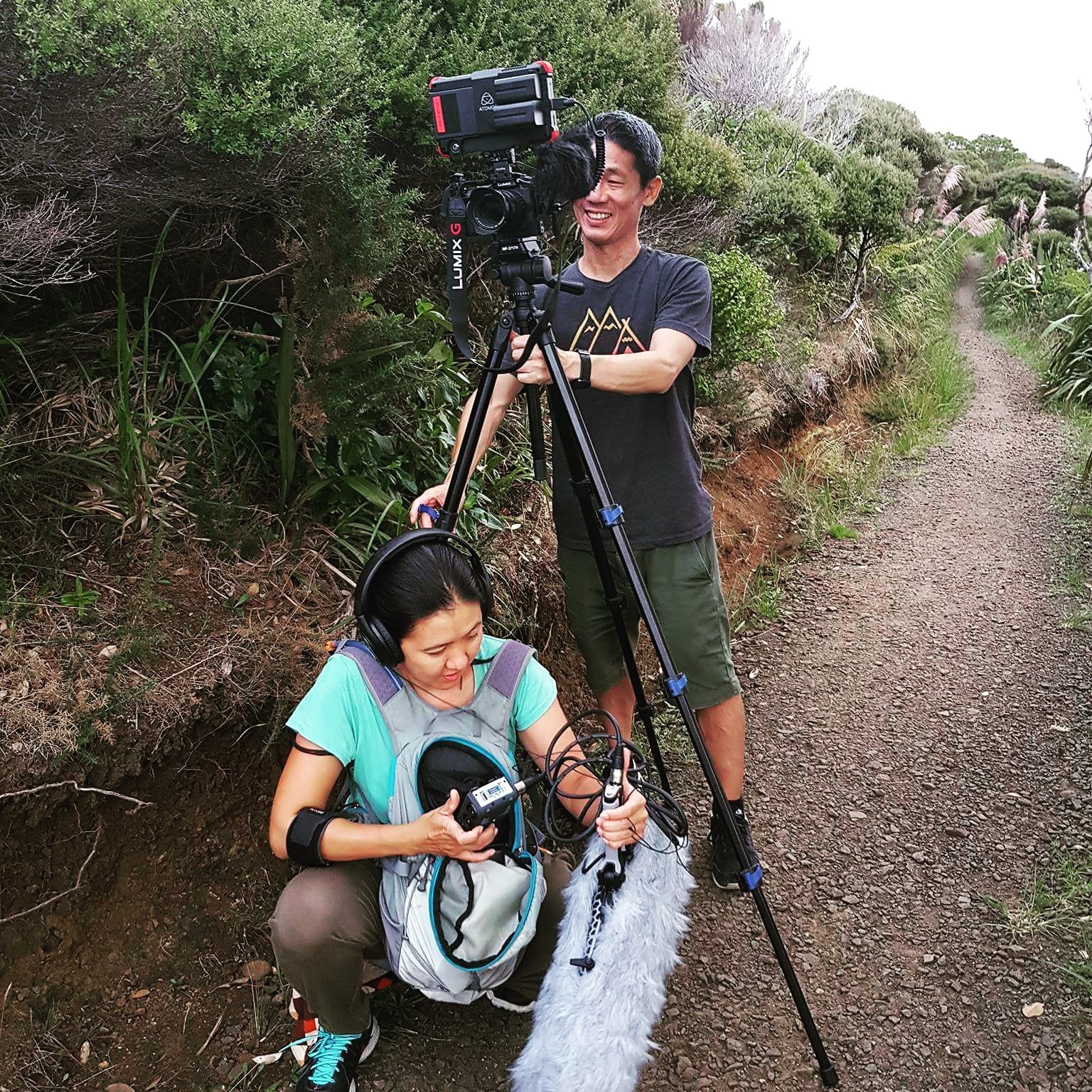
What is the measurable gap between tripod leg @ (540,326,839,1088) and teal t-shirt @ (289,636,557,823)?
1.31 ft

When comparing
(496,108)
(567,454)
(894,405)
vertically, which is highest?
(496,108)

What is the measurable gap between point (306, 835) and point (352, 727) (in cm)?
24

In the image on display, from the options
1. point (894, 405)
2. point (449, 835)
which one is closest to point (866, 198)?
point (894, 405)

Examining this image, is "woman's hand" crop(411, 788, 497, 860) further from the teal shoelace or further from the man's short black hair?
the man's short black hair

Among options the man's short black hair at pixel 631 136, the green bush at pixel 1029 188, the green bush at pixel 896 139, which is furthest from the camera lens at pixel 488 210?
the green bush at pixel 1029 188

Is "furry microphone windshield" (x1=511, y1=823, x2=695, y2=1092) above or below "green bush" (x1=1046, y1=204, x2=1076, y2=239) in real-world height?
above

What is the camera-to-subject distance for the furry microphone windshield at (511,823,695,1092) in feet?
5.59

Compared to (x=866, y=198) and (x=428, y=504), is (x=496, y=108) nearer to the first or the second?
(x=428, y=504)

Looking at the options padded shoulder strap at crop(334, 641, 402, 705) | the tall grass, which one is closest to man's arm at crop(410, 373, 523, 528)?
padded shoulder strap at crop(334, 641, 402, 705)

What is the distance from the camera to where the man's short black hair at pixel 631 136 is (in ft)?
7.36

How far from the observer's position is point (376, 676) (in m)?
1.97

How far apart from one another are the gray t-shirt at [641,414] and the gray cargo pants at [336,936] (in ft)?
3.27

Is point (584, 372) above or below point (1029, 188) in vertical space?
above

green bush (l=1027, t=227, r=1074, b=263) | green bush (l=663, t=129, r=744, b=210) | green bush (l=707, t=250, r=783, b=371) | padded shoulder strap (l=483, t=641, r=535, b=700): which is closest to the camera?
padded shoulder strap (l=483, t=641, r=535, b=700)
